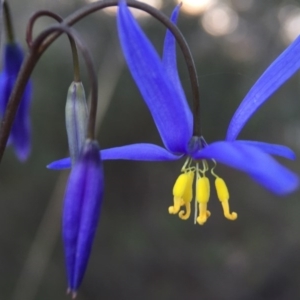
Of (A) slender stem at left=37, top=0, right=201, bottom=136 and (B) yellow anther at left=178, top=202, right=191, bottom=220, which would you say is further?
(B) yellow anther at left=178, top=202, right=191, bottom=220

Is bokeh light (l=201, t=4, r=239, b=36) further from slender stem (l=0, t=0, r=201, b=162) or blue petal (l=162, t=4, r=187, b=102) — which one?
slender stem (l=0, t=0, r=201, b=162)

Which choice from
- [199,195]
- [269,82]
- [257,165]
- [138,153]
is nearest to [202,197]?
[199,195]

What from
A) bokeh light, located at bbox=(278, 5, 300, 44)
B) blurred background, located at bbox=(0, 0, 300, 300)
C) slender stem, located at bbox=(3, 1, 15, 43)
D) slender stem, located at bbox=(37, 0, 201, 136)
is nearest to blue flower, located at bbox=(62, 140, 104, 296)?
slender stem, located at bbox=(37, 0, 201, 136)

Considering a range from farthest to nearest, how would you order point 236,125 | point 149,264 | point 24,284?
point 149,264, point 24,284, point 236,125

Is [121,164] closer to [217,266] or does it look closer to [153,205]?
[153,205]

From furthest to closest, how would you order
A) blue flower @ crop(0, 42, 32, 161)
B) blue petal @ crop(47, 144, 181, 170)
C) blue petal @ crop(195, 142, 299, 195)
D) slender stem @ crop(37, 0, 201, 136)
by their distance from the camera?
blue flower @ crop(0, 42, 32, 161), blue petal @ crop(47, 144, 181, 170), slender stem @ crop(37, 0, 201, 136), blue petal @ crop(195, 142, 299, 195)

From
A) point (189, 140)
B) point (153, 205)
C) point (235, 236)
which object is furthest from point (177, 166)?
point (189, 140)

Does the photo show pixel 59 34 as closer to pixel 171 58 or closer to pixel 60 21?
pixel 60 21
